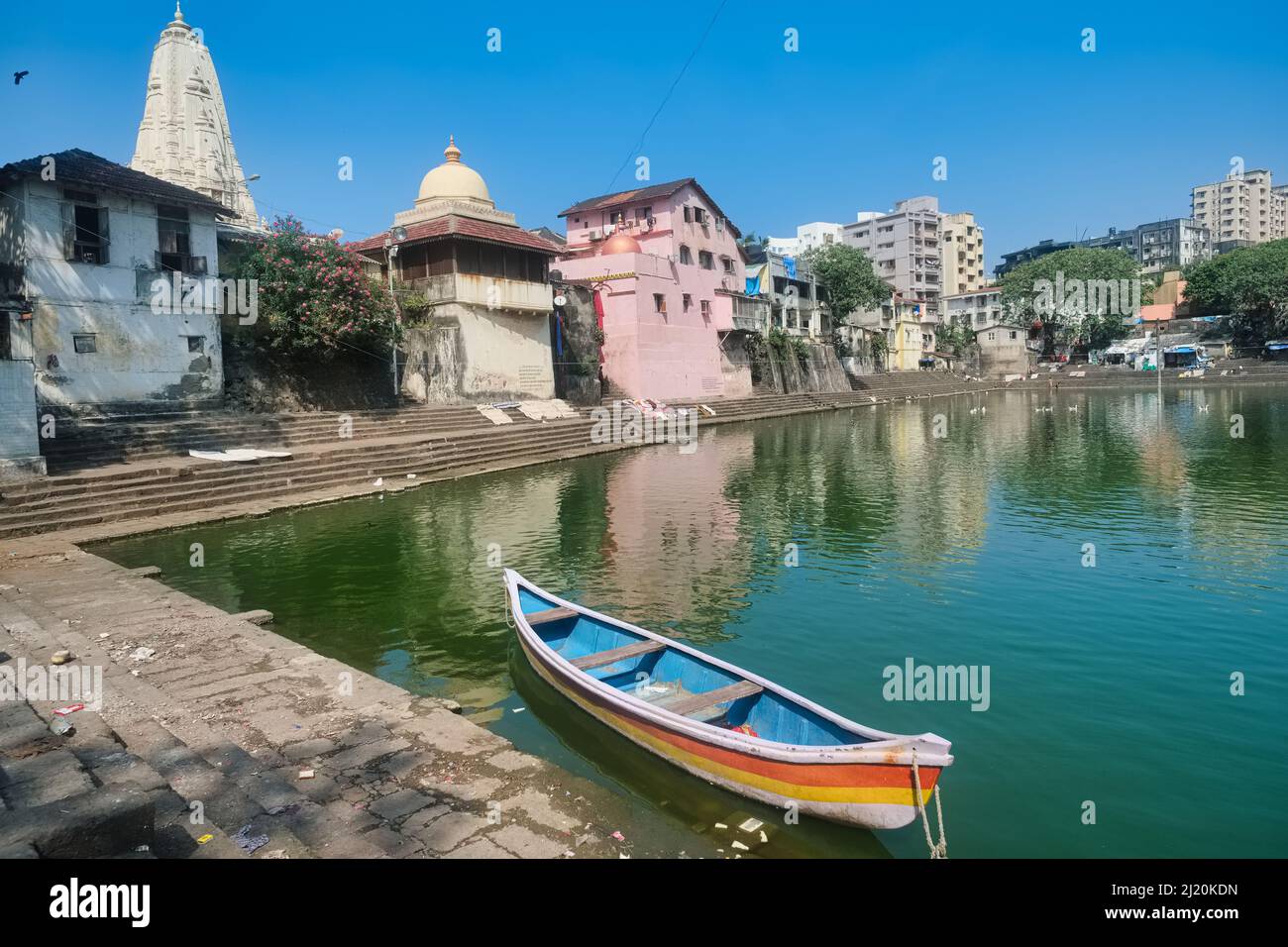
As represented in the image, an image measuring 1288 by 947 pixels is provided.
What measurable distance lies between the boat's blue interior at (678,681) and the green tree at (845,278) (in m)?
57.4

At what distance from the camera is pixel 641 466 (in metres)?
26.6

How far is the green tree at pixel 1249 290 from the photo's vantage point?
66.3 meters

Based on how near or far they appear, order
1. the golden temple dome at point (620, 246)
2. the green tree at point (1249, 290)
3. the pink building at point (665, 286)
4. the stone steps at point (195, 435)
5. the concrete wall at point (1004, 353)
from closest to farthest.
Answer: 1. the stone steps at point (195, 435)
2. the pink building at point (665, 286)
3. the golden temple dome at point (620, 246)
4. the green tree at point (1249, 290)
5. the concrete wall at point (1004, 353)

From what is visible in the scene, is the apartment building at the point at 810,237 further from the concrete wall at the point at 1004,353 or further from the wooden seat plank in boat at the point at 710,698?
the wooden seat plank in boat at the point at 710,698

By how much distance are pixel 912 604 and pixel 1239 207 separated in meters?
173

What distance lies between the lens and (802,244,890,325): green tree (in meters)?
62.2

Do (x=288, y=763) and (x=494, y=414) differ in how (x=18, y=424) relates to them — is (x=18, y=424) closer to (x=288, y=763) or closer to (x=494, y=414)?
(x=288, y=763)

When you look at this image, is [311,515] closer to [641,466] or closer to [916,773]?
[641,466]

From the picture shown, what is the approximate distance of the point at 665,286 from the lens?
43.6 m

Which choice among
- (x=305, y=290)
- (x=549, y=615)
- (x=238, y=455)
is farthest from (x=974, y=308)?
(x=549, y=615)

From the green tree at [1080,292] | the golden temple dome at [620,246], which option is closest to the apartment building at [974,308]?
the green tree at [1080,292]

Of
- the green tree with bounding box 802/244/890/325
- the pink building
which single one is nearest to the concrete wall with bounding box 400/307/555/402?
the pink building

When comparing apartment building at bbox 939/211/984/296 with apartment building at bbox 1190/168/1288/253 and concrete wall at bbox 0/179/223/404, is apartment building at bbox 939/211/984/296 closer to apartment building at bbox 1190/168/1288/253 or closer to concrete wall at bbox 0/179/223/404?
apartment building at bbox 1190/168/1288/253

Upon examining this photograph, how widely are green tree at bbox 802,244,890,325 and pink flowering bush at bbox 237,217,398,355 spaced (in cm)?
4382
